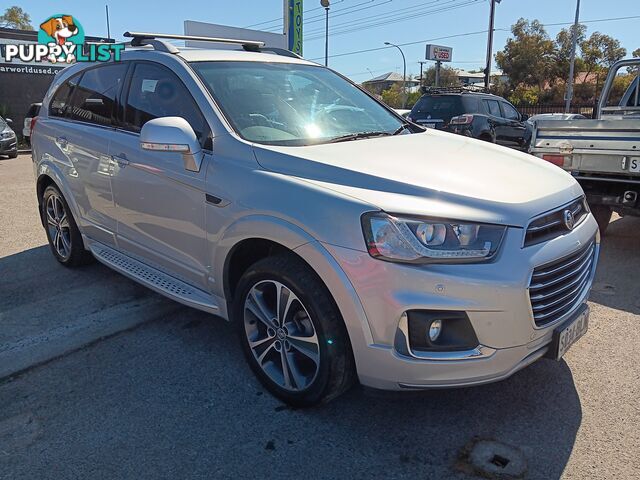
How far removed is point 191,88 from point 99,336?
5.93ft

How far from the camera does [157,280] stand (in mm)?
3604

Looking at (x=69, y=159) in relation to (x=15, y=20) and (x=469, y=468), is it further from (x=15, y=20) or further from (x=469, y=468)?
(x=15, y=20)

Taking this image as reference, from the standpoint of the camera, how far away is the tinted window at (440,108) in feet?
41.0

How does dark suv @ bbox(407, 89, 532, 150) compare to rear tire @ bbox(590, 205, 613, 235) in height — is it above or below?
above

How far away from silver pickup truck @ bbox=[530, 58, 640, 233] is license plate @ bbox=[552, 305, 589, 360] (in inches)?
110

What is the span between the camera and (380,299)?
2.30 m

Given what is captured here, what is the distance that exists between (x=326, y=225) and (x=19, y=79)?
21.4 m

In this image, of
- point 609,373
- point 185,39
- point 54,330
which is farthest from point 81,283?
point 609,373

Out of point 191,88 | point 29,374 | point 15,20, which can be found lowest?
point 29,374

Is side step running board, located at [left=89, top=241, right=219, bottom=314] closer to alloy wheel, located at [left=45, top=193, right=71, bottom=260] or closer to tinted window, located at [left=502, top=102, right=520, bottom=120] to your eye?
alloy wheel, located at [left=45, top=193, right=71, bottom=260]

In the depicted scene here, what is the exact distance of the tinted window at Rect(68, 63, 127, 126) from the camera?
4.06 meters

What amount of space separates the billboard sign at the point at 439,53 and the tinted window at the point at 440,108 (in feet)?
113

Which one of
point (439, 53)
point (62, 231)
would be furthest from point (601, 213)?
point (439, 53)

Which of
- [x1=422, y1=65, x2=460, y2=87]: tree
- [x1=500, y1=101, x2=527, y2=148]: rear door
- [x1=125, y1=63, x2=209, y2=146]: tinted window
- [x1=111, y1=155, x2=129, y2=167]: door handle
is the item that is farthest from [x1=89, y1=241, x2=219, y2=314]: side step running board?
[x1=422, y1=65, x2=460, y2=87]: tree
